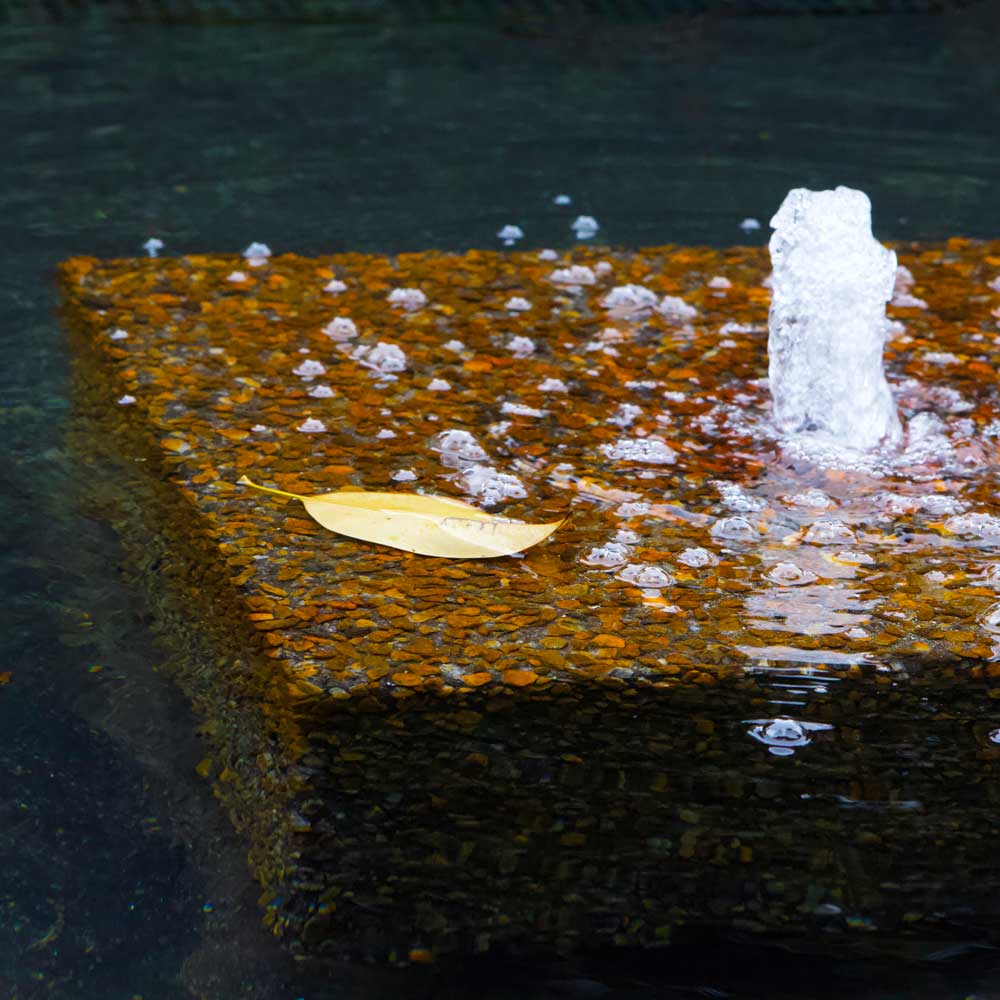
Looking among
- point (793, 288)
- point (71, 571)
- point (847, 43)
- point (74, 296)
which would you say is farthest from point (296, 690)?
point (847, 43)

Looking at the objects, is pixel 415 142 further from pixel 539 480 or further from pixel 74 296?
pixel 539 480

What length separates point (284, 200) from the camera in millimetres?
3041

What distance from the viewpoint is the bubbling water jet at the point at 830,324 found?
1.88 meters

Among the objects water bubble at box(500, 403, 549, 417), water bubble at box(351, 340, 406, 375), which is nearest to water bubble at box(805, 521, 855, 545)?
water bubble at box(500, 403, 549, 417)

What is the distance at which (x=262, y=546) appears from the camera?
1.54m

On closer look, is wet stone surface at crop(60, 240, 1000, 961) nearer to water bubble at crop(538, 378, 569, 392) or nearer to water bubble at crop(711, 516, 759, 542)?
water bubble at crop(711, 516, 759, 542)

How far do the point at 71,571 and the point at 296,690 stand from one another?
73cm

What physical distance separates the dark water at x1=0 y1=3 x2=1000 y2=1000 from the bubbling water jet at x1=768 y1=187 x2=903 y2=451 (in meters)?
0.75

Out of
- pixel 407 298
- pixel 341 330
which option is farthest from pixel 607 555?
pixel 407 298

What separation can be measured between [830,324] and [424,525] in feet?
2.41

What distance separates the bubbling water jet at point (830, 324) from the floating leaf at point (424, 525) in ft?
1.71

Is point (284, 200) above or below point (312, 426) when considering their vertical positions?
below

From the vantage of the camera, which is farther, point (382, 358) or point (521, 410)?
point (382, 358)

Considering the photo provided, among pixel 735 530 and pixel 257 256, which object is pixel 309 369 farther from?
pixel 735 530
